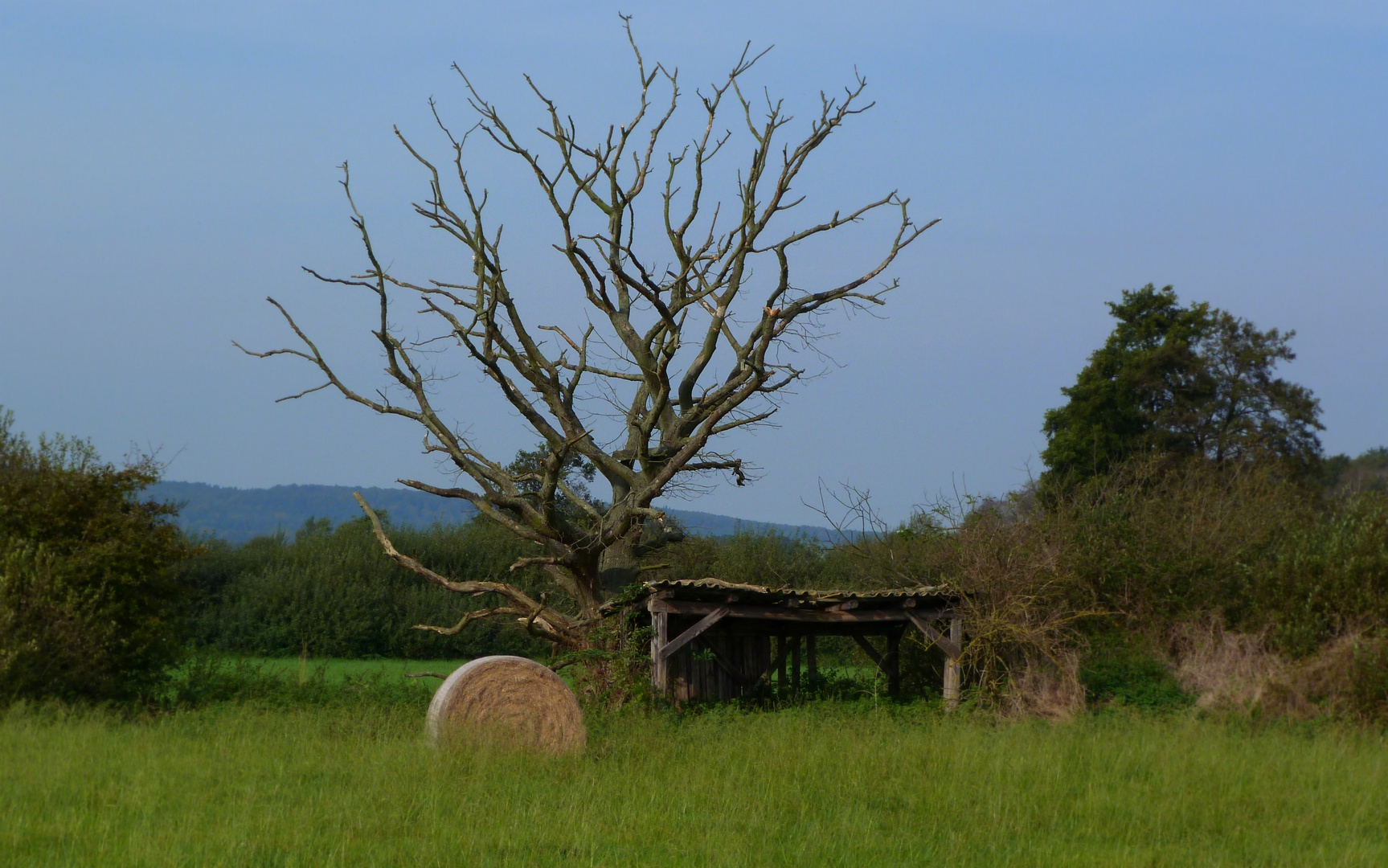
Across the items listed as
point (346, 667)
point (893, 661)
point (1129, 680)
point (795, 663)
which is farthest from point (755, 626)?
point (346, 667)

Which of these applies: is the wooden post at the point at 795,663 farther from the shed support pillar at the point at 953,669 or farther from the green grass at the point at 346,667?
the green grass at the point at 346,667

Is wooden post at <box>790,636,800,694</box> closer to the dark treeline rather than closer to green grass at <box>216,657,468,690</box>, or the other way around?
the dark treeline

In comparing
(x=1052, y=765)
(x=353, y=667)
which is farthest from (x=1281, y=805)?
(x=353, y=667)

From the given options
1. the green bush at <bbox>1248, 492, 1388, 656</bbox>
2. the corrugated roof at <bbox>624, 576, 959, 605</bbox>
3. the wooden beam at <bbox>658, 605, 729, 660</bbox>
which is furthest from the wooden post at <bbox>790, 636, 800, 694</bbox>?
the green bush at <bbox>1248, 492, 1388, 656</bbox>

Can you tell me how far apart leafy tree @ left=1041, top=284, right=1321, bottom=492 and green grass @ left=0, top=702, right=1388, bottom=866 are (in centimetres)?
2477

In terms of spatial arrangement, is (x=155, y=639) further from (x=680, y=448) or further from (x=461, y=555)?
(x=461, y=555)

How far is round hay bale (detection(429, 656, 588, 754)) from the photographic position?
13.0 metres

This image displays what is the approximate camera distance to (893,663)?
66.1ft

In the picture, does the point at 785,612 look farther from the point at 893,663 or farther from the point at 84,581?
the point at 84,581

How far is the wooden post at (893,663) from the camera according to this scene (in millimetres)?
19906

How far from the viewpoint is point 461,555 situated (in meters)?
42.0

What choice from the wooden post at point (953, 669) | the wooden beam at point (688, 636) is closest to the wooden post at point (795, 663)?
the wooden post at point (953, 669)

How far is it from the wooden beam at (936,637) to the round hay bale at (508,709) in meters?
6.09

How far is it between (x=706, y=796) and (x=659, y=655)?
580 centimetres
